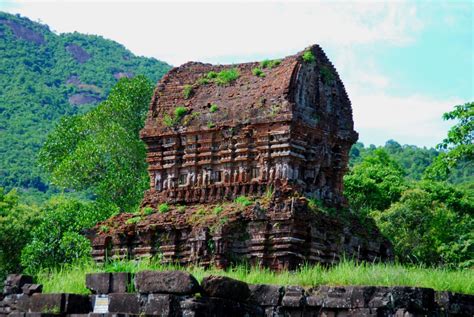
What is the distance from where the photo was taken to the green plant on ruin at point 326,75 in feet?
76.8

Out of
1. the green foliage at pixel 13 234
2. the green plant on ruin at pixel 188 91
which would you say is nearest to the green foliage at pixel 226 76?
the green plant on ruin at pixel 188 91

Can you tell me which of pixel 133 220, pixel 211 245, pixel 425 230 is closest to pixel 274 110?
pixel 211 245

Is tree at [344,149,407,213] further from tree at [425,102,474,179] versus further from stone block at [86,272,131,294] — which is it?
stone block at [86,272,131,294]

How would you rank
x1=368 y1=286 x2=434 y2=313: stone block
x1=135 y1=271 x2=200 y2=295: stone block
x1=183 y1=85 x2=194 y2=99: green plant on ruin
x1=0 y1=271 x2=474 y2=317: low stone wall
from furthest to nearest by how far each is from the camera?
1. x1=183 y1=85 x2=194 y2=99: green plant on ruin
2. x1=135 y1=271 x2=200 y2=295: stone block
3. x1=0 y1=271 x2=474 y2=317: low stone wall
4. x1=368 y1=286 x2=434 y2=313: stone block

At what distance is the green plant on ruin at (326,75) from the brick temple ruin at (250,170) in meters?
0.04

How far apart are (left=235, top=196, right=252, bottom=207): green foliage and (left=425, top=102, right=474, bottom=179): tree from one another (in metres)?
5.80

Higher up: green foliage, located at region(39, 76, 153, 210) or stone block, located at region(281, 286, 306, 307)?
green foliage, located at region(39, 76, 153, 210)

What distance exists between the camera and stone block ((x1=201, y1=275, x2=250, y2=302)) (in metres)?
14.5

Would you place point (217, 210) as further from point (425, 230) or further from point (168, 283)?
point (425, 230)

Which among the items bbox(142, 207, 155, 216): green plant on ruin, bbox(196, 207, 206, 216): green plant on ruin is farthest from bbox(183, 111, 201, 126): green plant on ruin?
bbox(196, 207, 206, 216): green plant on ruin

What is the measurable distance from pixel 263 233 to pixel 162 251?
2578 mm

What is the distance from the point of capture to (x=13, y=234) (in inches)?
1508

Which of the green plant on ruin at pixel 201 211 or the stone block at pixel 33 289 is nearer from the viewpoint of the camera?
the stone block at pixel 33 289

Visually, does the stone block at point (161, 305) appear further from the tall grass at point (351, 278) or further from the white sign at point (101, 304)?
the white sign at point (101, 304)
